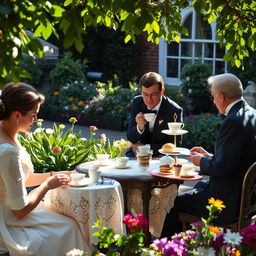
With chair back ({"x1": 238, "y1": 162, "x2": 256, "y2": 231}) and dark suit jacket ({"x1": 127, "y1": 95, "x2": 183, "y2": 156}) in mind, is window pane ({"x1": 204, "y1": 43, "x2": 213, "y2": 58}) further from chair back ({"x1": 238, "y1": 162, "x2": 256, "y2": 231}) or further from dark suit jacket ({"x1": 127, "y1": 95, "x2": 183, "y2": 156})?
chair back ({"x1": 238, "y1": 162, "x2": 256, "y2": 231})

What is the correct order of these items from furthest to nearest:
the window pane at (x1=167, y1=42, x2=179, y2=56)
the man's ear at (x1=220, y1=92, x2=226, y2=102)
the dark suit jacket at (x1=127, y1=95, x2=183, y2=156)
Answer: the window pane at (x1=167, y1=42, x2=179, y2=56) → the dark suit jacket at (x1=127, y1=95, x2=183, y2=156) → the man's ear at (x1=220, y1=92, x2=226, y2=102)

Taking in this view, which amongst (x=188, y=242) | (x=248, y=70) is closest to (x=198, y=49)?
(x=248, y=70)

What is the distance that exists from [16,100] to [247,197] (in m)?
1.76

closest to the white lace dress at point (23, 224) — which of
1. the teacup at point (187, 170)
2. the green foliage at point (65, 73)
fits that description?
the teacup at point (187, 170)

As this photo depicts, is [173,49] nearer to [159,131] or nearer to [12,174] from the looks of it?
[159,131]

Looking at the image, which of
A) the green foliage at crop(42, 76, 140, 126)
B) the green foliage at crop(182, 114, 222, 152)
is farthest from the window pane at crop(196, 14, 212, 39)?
the green foliage at crop(182, 114, 222, 152)

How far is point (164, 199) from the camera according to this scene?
4.88 metres

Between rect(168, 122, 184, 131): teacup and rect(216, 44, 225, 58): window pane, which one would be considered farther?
rect(216, 44, 225, 58): window pane

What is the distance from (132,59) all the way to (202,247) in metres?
12.6

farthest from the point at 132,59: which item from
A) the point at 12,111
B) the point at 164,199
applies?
the point at 12,111

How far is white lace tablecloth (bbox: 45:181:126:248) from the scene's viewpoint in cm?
409

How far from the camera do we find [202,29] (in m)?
14.4

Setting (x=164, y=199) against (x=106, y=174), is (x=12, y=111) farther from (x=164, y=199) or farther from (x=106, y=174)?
(x=164, y=199)

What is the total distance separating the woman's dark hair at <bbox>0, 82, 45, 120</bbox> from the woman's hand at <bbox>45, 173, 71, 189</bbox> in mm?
507
